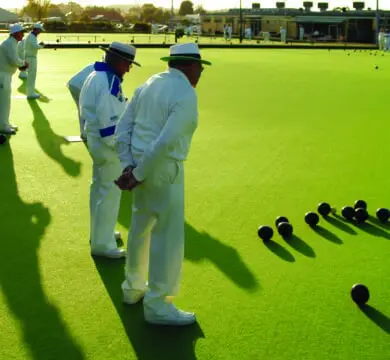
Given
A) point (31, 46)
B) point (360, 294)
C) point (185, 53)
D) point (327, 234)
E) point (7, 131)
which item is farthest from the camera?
point (31, 46)

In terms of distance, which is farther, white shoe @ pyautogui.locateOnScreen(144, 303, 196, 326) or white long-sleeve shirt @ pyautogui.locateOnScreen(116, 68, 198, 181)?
white shoe @ pyautogui.locateOnScreen(144, 303, 196, 326)

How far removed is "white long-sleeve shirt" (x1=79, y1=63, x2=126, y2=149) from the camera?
16.8 feet

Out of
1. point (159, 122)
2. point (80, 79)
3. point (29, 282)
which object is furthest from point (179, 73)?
point (80, 79)

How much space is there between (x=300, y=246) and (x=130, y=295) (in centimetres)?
201

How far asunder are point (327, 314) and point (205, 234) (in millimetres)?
1961

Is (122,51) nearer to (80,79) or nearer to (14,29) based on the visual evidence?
(80,79)

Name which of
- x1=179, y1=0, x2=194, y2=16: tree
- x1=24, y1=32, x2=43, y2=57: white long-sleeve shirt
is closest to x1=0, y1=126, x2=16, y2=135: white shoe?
x1=24, y1=32, x2=43, y2=57: white long-sleeve shirt

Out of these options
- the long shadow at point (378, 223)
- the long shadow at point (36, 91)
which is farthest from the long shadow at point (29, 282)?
the long shadow at point (36, 91)

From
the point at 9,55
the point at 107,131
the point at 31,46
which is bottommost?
the point at 107,131

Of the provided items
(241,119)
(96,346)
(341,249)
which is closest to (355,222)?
(341,249)

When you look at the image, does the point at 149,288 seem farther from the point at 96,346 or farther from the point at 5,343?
the point at 5,343

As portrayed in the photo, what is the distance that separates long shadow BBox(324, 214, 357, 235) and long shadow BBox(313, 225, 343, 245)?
0.62 ft

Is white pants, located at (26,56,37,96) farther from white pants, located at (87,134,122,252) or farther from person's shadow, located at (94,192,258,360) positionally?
white pants, located at (87,134,122,252)

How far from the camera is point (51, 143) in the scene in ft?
34.2
